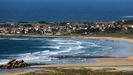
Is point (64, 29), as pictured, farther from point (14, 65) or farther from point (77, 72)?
point (77, 72)

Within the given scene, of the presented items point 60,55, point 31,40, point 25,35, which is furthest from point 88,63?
point 25,35

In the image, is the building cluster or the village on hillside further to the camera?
the building cluster

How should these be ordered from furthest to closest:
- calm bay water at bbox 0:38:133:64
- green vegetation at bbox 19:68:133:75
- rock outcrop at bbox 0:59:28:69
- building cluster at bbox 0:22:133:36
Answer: building cluster at bbox 0:22:133:36 < calm bay water at bbox 0:38:133:64 < rock outcrop at bbox 0:59:28:69 < green vegetation at bbox 19:68:133:75

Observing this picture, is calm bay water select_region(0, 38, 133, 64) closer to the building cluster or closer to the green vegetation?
the green vegetation

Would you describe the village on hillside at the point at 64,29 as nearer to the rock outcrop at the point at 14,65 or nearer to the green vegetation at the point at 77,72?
the rock outcrop at the point at 14,65

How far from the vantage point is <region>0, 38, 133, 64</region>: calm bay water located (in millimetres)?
77875

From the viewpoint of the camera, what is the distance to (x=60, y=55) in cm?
8131

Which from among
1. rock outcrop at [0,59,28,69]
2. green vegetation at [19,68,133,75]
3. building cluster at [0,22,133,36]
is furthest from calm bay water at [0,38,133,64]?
building cluster at [0,22,133,36]

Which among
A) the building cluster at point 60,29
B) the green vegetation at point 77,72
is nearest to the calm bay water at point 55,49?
the green vegetation at point 77,72

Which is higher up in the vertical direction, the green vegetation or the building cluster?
the building cluster

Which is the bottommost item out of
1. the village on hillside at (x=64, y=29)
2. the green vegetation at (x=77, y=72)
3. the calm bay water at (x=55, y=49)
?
the calm bay water at (x=55, y=49)

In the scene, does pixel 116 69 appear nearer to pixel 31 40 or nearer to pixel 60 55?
pixel 60 55

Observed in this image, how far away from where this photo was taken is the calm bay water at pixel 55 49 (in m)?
77.9

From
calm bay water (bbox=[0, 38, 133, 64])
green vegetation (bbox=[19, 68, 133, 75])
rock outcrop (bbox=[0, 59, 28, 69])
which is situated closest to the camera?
green vegetation (bbox=[19, 68, 133, 75])
